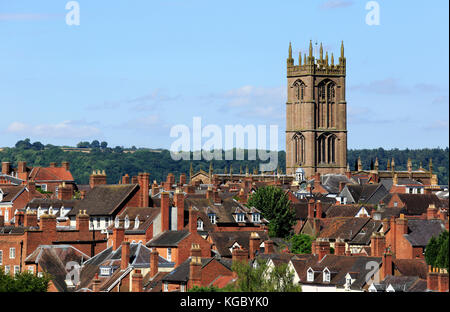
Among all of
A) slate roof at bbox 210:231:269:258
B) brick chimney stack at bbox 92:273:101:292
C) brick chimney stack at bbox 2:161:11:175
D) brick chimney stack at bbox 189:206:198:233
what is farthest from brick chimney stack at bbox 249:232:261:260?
brick chimney stack at bbox 2:161:11:175

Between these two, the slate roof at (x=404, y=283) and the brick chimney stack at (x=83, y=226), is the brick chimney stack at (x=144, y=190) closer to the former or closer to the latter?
the brick chimney stack at (x=83, y=226)

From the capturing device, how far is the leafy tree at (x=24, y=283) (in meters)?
58.2

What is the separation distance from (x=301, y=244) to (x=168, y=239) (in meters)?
15.6

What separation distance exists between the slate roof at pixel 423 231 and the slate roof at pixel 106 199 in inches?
932

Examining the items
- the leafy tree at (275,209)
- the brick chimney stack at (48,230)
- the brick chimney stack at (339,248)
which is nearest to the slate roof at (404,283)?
the brick chimney stack at (339,248)

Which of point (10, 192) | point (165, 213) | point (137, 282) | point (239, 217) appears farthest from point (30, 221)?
point (10, 192)

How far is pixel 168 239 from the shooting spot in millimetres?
73500

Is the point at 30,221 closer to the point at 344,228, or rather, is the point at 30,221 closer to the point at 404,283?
the point at 344,228

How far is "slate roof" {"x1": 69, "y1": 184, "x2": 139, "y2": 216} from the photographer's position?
87.1 m

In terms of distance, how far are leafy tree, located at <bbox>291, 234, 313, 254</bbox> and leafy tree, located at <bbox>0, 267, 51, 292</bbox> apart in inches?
991
